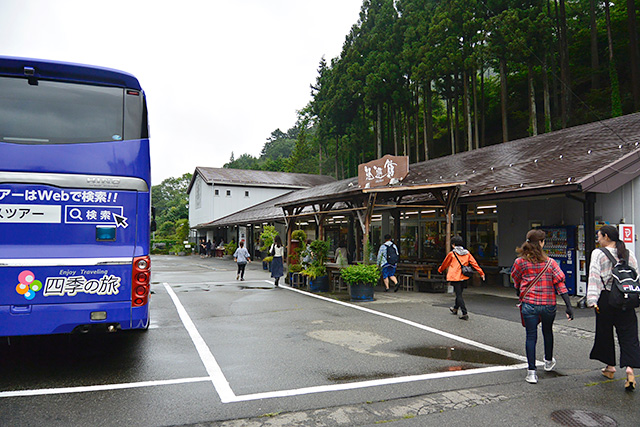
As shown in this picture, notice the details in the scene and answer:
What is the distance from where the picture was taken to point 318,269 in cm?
1339

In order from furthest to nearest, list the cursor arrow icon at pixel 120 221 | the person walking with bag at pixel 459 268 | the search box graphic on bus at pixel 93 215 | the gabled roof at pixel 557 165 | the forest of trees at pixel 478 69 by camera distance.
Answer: the forest of trees at pixel 478 69 < the gabled roof at pixel 557 165 < the person walking with bag at pixel 459 268 < the cursor arrow icon at pixel 120 221 < the search box graphic on bus at pixel 93 215

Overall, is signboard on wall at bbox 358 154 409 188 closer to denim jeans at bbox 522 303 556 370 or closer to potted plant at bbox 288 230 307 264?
potted plant at bbox 288 230 307 264

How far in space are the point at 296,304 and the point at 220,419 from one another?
6938 mm

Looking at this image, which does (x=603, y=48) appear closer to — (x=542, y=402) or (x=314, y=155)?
(x=542, y=402)

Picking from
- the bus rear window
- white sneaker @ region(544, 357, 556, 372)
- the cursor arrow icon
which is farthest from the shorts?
the bus rear window

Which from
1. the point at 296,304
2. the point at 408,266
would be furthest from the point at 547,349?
the point at 408,266

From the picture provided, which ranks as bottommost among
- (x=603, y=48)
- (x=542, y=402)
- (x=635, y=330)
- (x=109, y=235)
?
(x=542, y=402)

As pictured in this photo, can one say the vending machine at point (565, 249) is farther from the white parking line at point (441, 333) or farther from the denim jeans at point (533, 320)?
the denim jeans at point (533, 320)

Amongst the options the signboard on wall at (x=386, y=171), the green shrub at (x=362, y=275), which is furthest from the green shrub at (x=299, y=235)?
the green shrub at (x=362, y=275)

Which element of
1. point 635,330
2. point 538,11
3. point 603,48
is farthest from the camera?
point 603,48

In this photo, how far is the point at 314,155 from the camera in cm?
7500

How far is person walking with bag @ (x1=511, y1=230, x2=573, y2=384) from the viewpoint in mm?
5148

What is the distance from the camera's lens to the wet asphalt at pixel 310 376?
4250 mm

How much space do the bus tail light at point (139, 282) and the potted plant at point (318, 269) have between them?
807 cm
